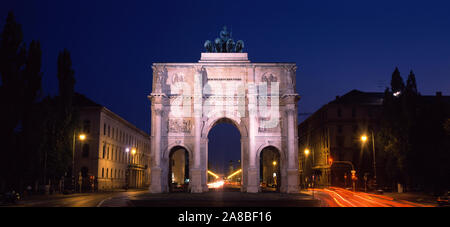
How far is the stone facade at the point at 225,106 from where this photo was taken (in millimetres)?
42969

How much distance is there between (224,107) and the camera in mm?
43875

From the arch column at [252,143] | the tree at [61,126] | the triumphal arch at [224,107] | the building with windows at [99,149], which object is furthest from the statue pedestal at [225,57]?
the building with windows at [99,149]

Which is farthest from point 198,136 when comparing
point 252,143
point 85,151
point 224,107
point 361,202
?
point 85,151

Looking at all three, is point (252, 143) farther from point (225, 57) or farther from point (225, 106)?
point (225, 57)

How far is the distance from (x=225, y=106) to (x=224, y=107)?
15 centimetres

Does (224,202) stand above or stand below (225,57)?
below

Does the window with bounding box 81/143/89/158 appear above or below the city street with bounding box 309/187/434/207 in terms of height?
above

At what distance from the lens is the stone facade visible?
4297 cm

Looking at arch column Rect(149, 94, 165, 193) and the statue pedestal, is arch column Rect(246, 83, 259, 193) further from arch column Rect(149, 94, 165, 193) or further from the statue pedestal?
arch column Rect(149, 94, 165, 193)

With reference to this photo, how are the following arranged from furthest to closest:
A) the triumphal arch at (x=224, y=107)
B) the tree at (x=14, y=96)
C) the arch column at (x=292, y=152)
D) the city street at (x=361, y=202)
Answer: the triumphal arch at (x=224, y=107)
the arch column at (x=292, y=152)
the tree at (x=14, y=96)
the city street at (x=361, y=202)

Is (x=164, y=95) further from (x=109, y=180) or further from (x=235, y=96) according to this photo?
(x=109, y=180)

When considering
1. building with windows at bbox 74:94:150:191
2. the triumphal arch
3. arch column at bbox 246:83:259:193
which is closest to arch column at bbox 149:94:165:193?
the triumphal arch

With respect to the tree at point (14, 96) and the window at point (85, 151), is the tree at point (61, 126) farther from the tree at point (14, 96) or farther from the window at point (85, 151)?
the window at point (85, 151)
